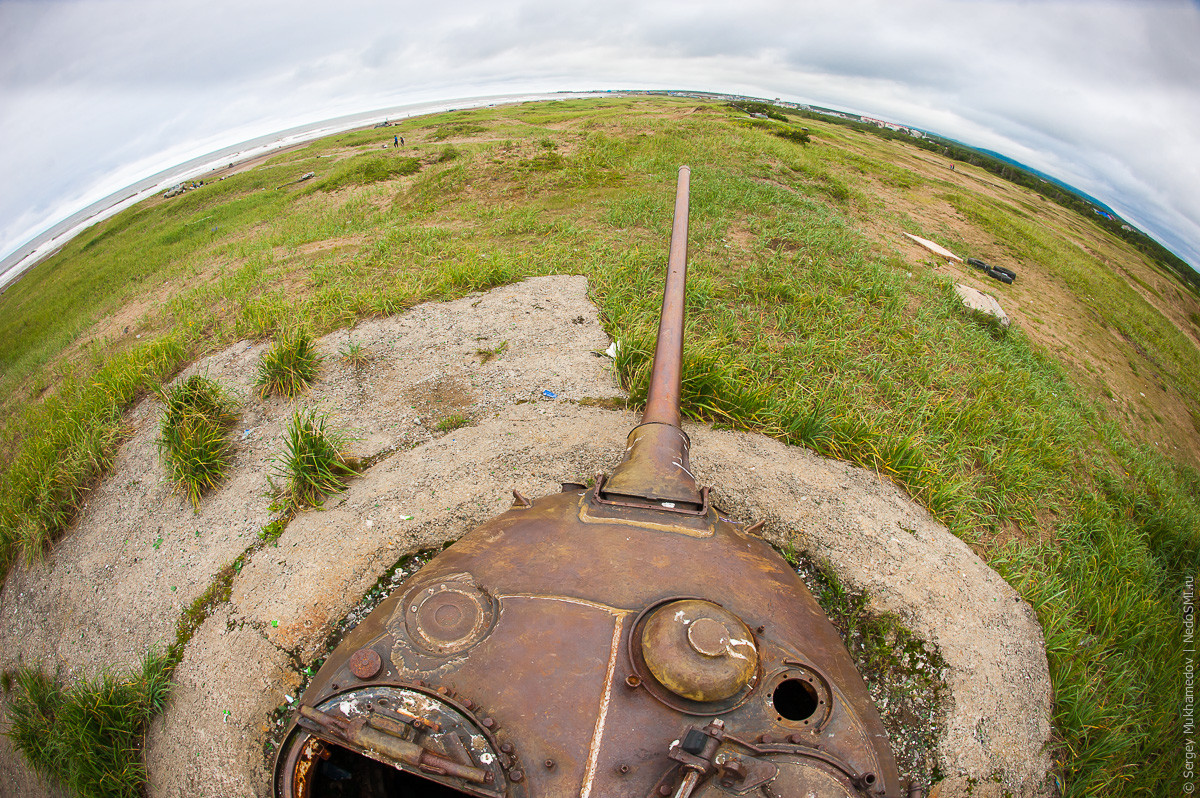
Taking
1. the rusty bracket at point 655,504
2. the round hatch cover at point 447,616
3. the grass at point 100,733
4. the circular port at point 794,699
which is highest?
the rusty bracket at point 655,504

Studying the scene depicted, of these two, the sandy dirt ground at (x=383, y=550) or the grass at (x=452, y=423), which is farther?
the grass at (x=452, y=423)

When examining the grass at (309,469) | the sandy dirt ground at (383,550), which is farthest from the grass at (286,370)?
the grass at (309,469)

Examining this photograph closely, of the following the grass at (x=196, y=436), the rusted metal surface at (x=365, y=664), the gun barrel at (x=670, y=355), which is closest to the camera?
the rusted metal surface at (x=365, y=664)

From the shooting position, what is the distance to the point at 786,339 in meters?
6.10

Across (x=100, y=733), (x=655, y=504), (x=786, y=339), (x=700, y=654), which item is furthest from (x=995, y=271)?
(x=100, y=733)

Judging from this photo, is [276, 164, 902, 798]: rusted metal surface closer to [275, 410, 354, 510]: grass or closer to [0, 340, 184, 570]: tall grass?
[275, 410, 354, 510]: grass

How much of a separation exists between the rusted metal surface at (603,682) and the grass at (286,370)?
3.26 metres

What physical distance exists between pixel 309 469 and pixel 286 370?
1508 mm

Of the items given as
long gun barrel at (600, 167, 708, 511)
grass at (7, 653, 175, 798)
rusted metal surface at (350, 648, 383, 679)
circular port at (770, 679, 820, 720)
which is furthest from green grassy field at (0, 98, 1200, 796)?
rusted metal surface at (350, 648, 383, 679)

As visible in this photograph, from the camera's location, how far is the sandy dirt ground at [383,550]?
102 inches

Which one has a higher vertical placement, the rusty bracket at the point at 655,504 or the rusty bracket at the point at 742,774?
the rusty bracket at the point at 655,504

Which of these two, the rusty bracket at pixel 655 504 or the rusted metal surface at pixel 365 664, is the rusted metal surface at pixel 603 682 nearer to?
the rusted metal surface at pixel 365 664

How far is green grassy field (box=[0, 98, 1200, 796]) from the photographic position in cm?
378

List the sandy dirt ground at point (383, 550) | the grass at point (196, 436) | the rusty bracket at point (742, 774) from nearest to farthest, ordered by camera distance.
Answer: the rusty bracket at point (742, 774) < the sandy dirt ground at point (383, 550) < the grass at point (196, 436)
